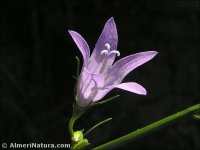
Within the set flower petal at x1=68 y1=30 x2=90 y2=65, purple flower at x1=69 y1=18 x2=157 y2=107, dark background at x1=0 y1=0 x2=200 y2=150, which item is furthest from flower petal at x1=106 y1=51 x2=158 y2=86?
dark background at x1=0 y1=0 x2=200 y2=150

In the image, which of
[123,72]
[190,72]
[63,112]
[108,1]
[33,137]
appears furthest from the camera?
[190,72]

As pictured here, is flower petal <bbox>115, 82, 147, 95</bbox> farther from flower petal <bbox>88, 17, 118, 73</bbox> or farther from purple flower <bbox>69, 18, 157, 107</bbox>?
flower petal <bbox>88, 17, 118, 73</bbox>

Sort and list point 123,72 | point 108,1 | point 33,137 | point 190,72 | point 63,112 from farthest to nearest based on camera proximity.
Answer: point 190,72 < point 108,1 < point 63,112 < point 33,137 < point 123,72

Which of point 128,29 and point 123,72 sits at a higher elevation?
point 128,29

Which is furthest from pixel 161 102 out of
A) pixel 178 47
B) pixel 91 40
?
pixel 91 40

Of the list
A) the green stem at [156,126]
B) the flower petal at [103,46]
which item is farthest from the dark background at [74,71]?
the green stem at [156,126]

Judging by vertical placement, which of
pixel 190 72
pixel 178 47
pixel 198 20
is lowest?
pixel 190 72

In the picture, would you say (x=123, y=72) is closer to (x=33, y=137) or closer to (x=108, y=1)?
(x=33, y=137)
